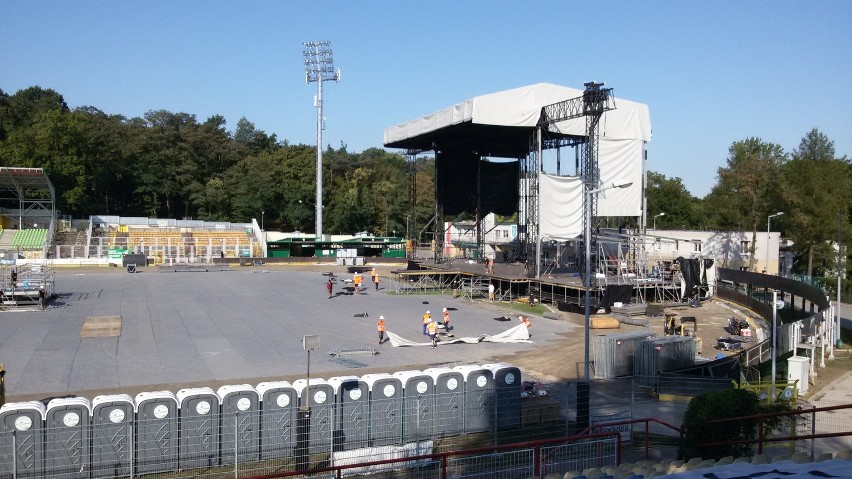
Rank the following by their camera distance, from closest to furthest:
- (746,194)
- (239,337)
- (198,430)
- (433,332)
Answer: (198,430), (433,332), (239,337), (746,194)

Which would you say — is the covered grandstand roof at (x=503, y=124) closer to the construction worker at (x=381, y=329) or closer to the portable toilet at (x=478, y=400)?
the construction worker at (x=381, y=329)

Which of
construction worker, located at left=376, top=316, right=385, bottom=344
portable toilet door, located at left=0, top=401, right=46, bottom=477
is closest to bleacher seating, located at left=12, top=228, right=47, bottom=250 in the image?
construction worker, located at left=376, top=316, right=385, bottom=344

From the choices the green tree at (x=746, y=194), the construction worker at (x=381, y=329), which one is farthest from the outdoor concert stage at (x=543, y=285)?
the green tree at (x=746, y=194)

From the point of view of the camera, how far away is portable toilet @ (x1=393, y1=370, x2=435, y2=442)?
14.4m

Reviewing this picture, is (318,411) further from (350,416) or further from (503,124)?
(503,124)

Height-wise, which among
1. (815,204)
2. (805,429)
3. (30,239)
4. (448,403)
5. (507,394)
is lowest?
(805,429)

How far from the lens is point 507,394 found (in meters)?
15.5

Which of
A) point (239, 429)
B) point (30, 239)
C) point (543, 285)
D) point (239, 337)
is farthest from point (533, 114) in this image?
point (30, 239)

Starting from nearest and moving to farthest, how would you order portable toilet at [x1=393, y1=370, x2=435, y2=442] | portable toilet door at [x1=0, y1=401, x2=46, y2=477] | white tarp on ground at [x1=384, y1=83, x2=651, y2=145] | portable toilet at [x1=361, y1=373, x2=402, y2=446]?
1. portable toilet door at [x1=0, y1=401, x2=46, y2=477]
2. portable toilet at [x1=361, y1=373, x2=402, y2=446]
3. portable toilet at [x1=393, y1=370, x2=435, y2=442]
4. white tarp on ground at [x1=384, y1=83, x2=651, y2=145]

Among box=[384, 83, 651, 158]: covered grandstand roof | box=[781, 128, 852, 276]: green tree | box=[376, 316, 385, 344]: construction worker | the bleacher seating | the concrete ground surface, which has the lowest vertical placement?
the concrete ground surface

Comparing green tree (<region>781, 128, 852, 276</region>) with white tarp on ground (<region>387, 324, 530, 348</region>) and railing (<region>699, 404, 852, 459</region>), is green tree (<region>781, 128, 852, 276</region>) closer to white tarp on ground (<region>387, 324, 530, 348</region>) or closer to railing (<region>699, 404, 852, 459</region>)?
white tarp on ground (<region>387, 324, 530, 348</region>)

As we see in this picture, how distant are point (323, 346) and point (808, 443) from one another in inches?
660

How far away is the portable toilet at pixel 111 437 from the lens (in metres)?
12.3

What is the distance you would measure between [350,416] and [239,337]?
15.1 meters
